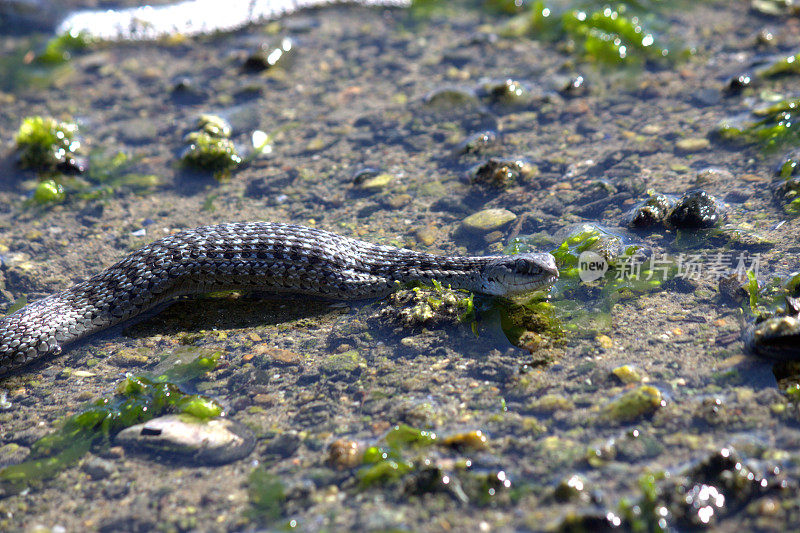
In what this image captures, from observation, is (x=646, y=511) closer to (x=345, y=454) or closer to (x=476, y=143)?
(x=345, y=454)

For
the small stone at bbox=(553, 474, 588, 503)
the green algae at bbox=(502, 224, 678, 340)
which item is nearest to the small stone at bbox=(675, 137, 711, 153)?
the green algae at bbox=(502, 224, 678, 340)

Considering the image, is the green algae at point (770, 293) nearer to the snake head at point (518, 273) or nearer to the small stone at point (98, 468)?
the snake head at point (518, 273)

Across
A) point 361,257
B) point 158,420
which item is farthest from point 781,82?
point 158,420

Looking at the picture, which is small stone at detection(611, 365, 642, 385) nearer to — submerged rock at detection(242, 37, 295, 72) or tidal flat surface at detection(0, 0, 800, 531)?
tidal flat surface at detection(0, 0, 800, 531)

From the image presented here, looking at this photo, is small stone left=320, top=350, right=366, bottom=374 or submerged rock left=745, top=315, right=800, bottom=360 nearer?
submerged rock left=745, top=315, right=800, bottom=360

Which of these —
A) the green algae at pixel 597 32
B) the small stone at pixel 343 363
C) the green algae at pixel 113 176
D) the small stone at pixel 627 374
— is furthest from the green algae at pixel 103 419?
the green algae at pixel 597 32
